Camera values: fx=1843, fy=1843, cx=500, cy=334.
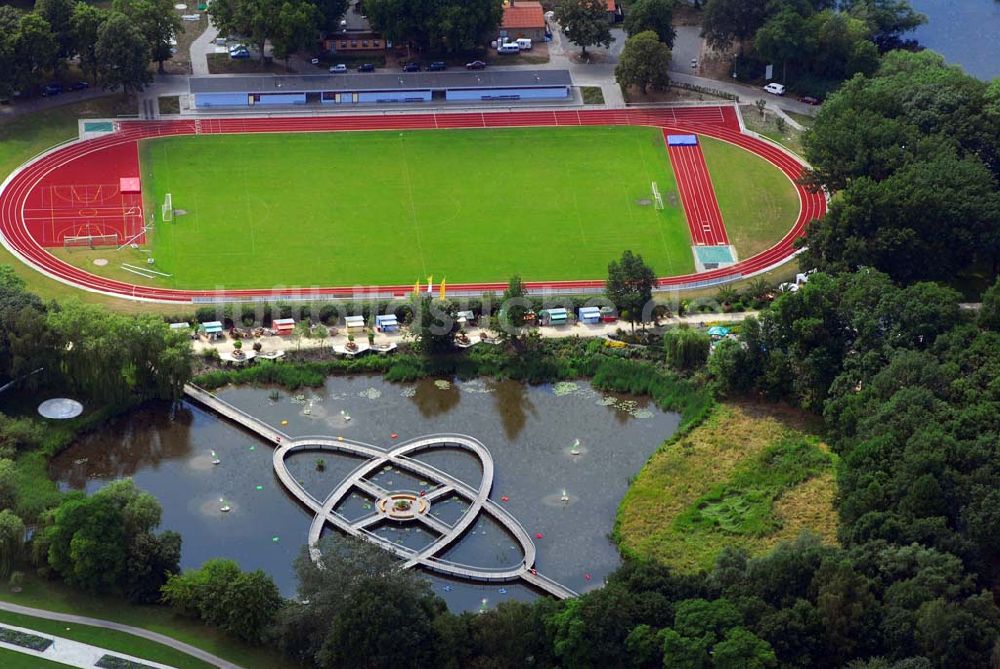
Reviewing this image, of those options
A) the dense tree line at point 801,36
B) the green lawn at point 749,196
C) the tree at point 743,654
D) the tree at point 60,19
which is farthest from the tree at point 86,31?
the tree at point 743,654

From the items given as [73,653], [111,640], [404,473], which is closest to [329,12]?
[404,473]

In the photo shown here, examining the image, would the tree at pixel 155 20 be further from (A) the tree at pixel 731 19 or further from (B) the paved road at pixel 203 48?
(A) the tree at pixel 731 19

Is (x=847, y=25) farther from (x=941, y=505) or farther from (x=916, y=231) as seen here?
(x=941, y=505)

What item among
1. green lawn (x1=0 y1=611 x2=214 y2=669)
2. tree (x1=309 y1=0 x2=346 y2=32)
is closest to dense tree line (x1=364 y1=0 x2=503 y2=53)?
tree (x1=309 y1=0 x2=346 y2=32)

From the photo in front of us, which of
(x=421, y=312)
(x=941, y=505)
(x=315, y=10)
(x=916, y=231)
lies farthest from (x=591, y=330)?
(x=315, y=10)

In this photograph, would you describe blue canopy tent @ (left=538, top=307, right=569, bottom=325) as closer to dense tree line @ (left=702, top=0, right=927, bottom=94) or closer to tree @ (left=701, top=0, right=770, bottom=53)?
dense tree line @ (left=702, top=0, right=927, bottom=94)

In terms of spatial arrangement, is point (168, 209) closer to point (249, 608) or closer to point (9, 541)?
point (9, 541)
